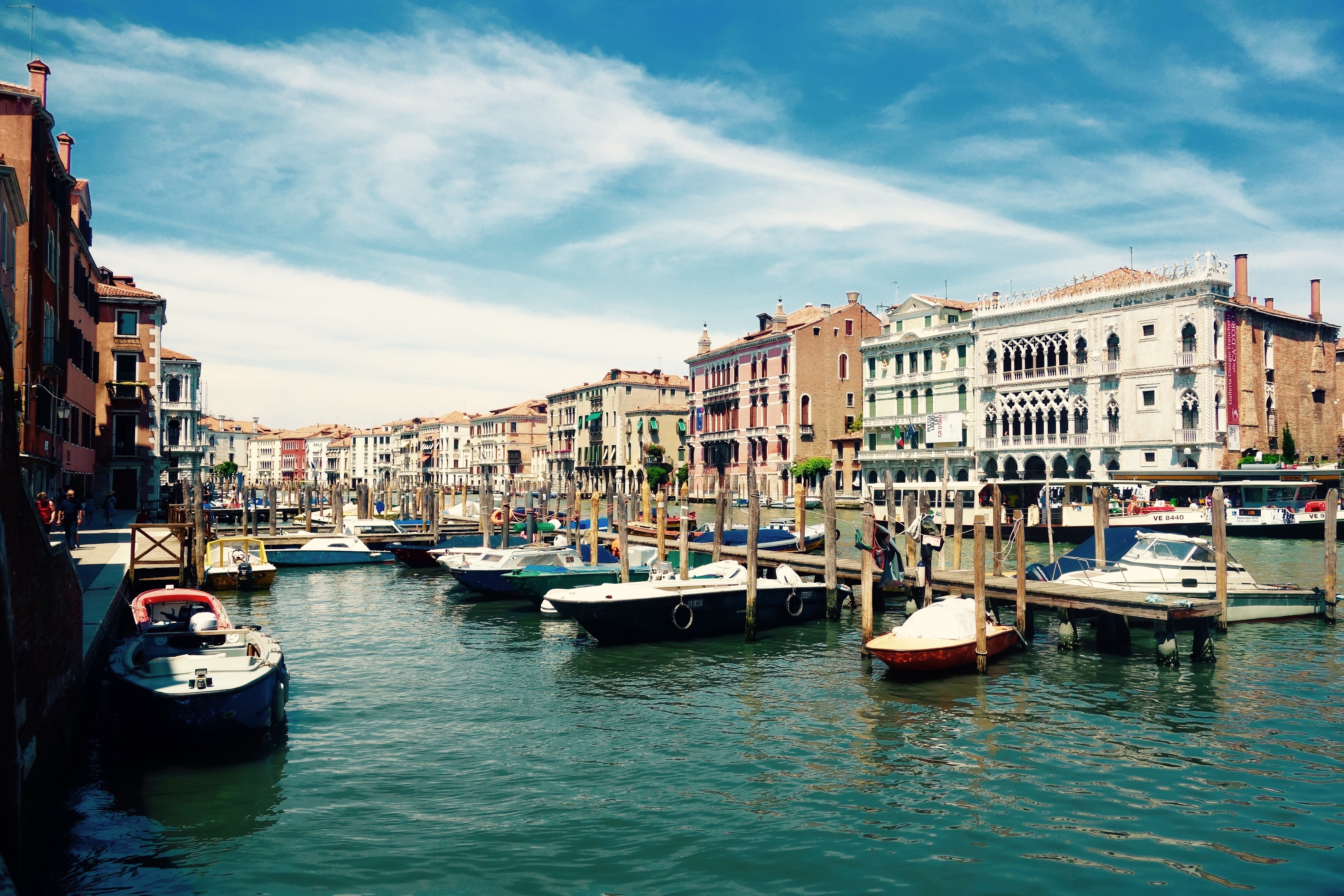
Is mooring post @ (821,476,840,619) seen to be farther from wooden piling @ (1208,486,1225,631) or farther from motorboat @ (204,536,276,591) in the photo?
motorboat @ (204,536,276,591)

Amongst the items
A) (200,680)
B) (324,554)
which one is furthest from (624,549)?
(324,554)

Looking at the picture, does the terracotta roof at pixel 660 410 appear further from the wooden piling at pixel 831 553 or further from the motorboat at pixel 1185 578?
the motorboat at pixel 1185 578

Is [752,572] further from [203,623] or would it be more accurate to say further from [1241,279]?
[1241,279]

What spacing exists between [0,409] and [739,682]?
11.4 m

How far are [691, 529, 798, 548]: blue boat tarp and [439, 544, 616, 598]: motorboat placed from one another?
7.29 m

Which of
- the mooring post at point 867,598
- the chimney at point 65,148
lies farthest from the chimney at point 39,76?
the mooring post at point 867,598

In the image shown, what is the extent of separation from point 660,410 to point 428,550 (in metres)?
55.7

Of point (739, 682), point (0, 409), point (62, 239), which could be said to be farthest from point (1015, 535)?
point (62, 239)

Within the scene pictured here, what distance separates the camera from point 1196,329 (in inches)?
1865

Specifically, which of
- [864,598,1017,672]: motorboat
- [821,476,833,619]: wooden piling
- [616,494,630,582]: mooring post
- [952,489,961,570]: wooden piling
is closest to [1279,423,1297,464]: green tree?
[952,489,961,570]: wooden piling

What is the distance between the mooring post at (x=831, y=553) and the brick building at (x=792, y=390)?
4569 cm

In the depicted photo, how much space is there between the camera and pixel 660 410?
296 ft

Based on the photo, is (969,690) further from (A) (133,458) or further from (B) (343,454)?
(B) (343,454)

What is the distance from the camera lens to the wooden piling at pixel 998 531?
63.9 ft
